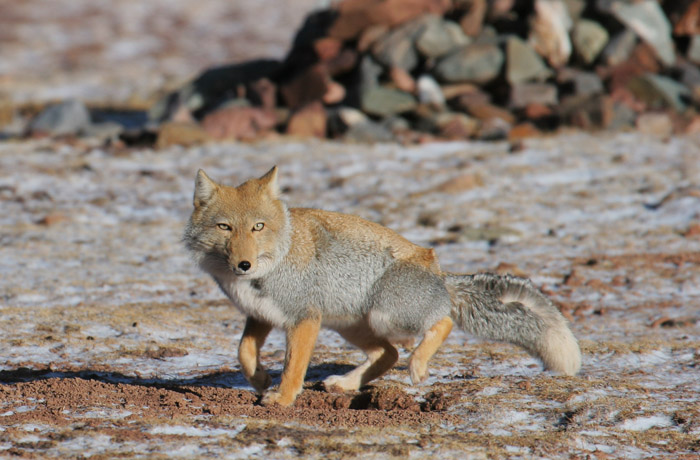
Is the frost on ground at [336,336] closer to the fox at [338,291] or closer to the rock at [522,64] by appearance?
the fox at [338,291]

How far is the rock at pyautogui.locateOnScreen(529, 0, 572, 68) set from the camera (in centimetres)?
1750

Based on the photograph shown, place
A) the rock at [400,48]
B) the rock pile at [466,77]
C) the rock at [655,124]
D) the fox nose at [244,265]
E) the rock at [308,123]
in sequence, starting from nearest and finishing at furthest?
the fox nose at [244,265]
the rock at [655,124]
the rock pile at [466,77]
the rock at [308,123]
the rock at [400,48]

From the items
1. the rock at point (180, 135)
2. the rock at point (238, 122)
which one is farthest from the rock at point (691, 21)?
the rock at point (180, 135)

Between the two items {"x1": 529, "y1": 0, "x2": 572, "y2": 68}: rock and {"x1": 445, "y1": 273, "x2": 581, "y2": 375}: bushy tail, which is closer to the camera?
{"x1": 445, "y1": 273, "x2": 581, "y2": 375}: bushy tail

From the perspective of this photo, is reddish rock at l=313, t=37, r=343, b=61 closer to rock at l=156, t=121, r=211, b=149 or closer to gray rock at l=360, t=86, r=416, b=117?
gray rock at l=360, t=86, r=416, b=117

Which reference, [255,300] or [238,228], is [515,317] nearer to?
[255,300]

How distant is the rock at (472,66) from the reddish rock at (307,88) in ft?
8.12

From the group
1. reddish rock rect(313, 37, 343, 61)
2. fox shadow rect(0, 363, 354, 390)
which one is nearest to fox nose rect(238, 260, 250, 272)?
fox shadow rect(0, 363, 354, 390)

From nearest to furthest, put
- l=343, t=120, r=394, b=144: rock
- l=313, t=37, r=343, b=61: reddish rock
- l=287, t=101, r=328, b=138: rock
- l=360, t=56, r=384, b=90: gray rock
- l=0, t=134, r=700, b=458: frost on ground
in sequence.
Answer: l=0, t=134, r=700, b=458: frost on ground → l=343, t=120, r=394, b=144: rock → l=287, t=101, r=328, b=138: rock → l=360, t=56, r=384, b=90: gray rock → l=313, t=37, r=343, b=61: reddish rock

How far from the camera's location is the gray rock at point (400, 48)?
57.2ft

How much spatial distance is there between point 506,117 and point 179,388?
484 inches

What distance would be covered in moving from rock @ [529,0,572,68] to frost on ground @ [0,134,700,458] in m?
3.02

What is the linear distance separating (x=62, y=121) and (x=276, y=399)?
14.0 m

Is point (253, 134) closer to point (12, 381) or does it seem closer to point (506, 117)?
point (506, 117)
